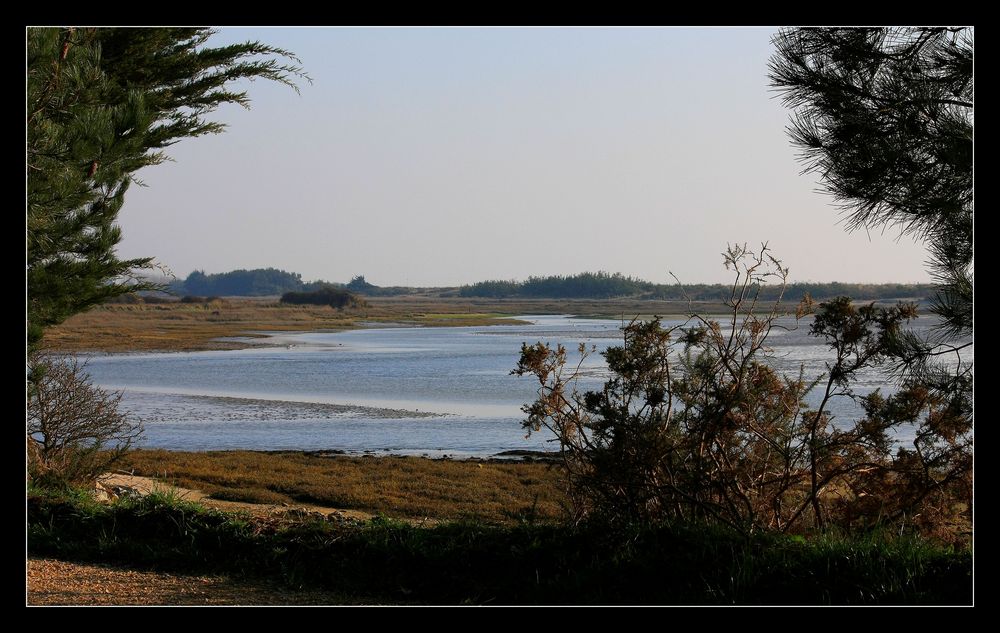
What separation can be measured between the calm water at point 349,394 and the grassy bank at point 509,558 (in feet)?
36.8

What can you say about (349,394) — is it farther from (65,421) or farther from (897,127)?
(897,127)

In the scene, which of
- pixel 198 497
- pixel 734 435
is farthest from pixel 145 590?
pixel 198 497

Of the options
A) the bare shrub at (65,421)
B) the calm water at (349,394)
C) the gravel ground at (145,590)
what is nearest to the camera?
the gravel ground at (145,590)

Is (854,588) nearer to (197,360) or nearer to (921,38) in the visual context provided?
(921,38)

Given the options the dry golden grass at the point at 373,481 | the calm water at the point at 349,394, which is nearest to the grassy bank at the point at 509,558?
the dry golden grass at the point at 373,481

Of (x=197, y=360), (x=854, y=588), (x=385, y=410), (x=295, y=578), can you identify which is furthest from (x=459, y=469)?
(x=197, y=360)

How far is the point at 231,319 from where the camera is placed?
70312 mm

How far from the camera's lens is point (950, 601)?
5.81m

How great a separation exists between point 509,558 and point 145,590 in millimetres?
2418

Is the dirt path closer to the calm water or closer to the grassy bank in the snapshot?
the grassy bank

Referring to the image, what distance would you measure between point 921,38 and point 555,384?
12.6ft

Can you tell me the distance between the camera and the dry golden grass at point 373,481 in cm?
1448

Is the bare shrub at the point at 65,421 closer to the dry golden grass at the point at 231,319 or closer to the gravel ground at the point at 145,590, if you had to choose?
the gravel ground at the point at 145,590

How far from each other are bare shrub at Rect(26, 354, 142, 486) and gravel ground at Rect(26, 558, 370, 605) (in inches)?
157
